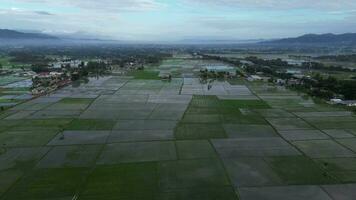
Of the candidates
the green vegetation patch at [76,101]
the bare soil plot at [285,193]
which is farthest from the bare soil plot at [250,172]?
the green vegetation patch at [76,101]

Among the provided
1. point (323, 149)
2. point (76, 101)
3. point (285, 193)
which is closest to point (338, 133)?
point (323, 149)

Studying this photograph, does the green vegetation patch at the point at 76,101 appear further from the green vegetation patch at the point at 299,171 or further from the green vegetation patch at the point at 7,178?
the green vegetation patch at the point at 299,171

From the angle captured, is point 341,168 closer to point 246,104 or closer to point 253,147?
point 253,147

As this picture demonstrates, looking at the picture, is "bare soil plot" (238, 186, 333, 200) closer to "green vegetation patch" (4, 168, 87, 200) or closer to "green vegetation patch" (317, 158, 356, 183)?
"green vegetation patch" (317, 158, 356, 183)

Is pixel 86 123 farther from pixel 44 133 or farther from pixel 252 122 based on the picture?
pixel 252 122

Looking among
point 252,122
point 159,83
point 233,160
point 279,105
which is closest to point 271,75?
point 159,83

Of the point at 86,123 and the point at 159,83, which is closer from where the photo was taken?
the point at 86,123

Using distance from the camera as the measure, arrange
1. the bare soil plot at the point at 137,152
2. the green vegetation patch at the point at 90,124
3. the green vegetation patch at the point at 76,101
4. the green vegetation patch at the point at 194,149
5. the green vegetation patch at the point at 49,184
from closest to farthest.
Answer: the green vegetation patch at the point at 49,184
the bare soil plot at the point at 137,152
the green vegetation patch at the point at 194,149
the green vegetation patch at the point at 90,124
the green vegetation patch at the point at 76,101
